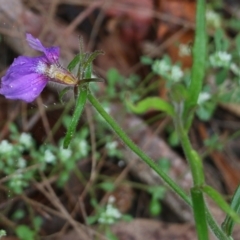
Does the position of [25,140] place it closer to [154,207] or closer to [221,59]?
[154,207]

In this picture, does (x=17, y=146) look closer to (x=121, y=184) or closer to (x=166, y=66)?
(x=121, y=184)

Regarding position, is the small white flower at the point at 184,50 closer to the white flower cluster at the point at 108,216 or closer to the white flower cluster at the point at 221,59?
the white flower cluster at the point at 221,59

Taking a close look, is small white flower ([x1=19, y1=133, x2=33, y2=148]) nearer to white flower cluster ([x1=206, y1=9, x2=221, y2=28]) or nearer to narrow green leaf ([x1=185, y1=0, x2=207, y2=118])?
narrow green leaf ([x1=185, y1=0, x2=207, y2=118])

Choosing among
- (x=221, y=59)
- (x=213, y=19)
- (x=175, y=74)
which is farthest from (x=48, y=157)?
(x=213, y=19)

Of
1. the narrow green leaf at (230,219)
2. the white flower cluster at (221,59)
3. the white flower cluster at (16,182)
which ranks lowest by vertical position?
the white flower cluster at (16,182)

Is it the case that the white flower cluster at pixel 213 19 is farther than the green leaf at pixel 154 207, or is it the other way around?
the white flower cluster at pixel 213 19

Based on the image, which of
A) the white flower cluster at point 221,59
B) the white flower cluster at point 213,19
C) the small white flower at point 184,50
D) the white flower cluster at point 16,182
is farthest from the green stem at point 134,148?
the white flower cluster at point 213,19

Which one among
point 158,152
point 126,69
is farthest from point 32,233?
point 126,69
